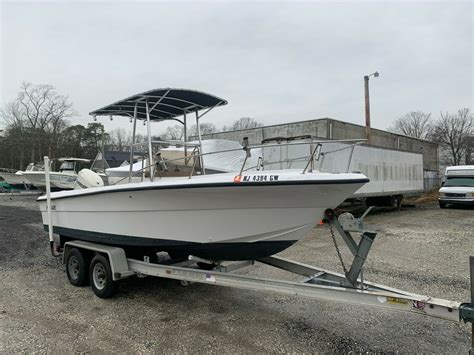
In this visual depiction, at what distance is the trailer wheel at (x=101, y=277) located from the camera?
16.3 ft

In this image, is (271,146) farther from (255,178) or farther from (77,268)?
(77,268)

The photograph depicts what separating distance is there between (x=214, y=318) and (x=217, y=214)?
4.12 ft

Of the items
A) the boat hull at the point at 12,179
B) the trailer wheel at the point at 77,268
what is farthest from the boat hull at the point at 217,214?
the boat hull at the point at 12,179

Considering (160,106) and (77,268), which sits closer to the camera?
(77,268)

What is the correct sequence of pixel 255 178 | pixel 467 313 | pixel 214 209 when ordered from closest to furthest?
pixel 467 313, pixel 255 178, pixel 214 209

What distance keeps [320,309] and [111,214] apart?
2.89 m

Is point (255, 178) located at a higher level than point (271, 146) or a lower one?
lower

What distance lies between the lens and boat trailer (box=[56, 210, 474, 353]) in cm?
300

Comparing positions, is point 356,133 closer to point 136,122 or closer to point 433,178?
point 433,178

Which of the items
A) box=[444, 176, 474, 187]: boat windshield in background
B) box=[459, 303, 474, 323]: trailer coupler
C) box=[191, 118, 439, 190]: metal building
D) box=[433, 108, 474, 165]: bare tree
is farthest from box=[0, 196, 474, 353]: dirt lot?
box=[433, 108, 474, 165]: bare tree

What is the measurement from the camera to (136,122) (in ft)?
19.0

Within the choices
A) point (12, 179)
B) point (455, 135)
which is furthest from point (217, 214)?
point (455, 135)

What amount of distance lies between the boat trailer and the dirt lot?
438mm

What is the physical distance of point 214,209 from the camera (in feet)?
13.4
